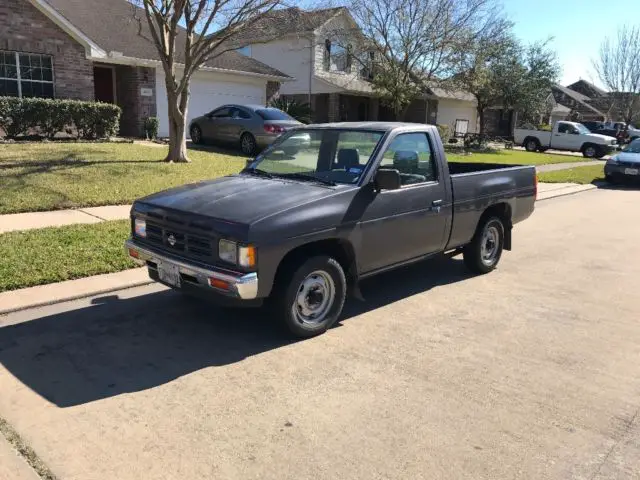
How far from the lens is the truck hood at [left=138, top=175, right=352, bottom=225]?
436 cm

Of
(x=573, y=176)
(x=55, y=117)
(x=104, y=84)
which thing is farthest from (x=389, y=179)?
(x=104, y=84)

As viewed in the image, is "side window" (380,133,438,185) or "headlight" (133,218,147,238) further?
"side window" (380,133,438,185)

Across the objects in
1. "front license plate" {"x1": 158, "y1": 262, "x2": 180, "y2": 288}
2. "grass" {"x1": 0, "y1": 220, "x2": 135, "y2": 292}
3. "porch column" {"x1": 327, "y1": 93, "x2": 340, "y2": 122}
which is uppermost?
"porch column" {"x1": 327, "y1": 93, "x2": 340, "y2": 122}

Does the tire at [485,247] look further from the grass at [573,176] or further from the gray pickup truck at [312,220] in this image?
the grass at [573,176]

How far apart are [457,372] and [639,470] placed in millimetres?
1363

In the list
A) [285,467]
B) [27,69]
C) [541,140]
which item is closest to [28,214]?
[285,467]

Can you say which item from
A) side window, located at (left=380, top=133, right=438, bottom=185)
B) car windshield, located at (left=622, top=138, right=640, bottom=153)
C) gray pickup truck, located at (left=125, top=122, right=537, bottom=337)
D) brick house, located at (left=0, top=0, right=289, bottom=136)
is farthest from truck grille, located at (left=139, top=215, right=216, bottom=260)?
car windshield, located at (left=622, top=138, right=640, bottom=153)

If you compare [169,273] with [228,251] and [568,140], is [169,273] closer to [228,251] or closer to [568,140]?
[228,251]

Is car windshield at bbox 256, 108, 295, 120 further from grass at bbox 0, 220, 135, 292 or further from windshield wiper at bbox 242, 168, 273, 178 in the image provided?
windshield wiper at bbox 242, 168, 273, 178

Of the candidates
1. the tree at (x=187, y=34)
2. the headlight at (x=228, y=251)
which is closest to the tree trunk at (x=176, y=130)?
the tree at (x=187, y=34)

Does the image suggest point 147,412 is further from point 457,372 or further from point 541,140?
point 541,140

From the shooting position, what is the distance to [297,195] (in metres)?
4.70

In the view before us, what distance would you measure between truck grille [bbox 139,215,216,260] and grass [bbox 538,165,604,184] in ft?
49.9

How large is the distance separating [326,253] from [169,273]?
1.30 meters
